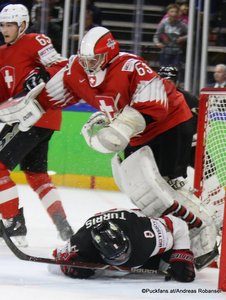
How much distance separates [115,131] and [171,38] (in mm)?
4184

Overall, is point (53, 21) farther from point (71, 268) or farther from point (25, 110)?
point (71, 268)

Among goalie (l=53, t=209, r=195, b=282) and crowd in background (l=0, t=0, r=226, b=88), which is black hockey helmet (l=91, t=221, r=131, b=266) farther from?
crowd in background (l=0, t=0, r=226, b=88)

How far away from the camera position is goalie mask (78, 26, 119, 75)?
12.4 feet

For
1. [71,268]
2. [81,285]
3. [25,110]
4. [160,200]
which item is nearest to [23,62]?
[25,110]

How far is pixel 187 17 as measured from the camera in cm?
767

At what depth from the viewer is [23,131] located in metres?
4.48

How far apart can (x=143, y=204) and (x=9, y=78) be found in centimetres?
120

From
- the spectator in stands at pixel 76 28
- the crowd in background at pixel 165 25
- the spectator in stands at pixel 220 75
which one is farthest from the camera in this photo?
the spectator in stands at pixel 76 28

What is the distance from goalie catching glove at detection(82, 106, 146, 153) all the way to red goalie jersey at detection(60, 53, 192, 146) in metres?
0.06

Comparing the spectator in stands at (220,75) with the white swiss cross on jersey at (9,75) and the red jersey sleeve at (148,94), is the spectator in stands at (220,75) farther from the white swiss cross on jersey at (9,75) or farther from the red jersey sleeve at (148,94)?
the red jersey sleeve at (148,94)

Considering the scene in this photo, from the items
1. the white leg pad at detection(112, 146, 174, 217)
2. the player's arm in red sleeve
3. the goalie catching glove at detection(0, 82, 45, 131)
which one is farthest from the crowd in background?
the white leg pad at detection(112, 146, 174, 217)

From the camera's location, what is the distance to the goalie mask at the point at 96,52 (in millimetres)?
3768

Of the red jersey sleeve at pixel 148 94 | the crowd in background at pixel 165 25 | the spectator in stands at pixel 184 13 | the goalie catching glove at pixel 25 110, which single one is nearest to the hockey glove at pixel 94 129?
the red jersey sleeve at pixel 148 94

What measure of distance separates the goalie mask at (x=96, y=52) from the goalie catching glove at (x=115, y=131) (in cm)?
22
